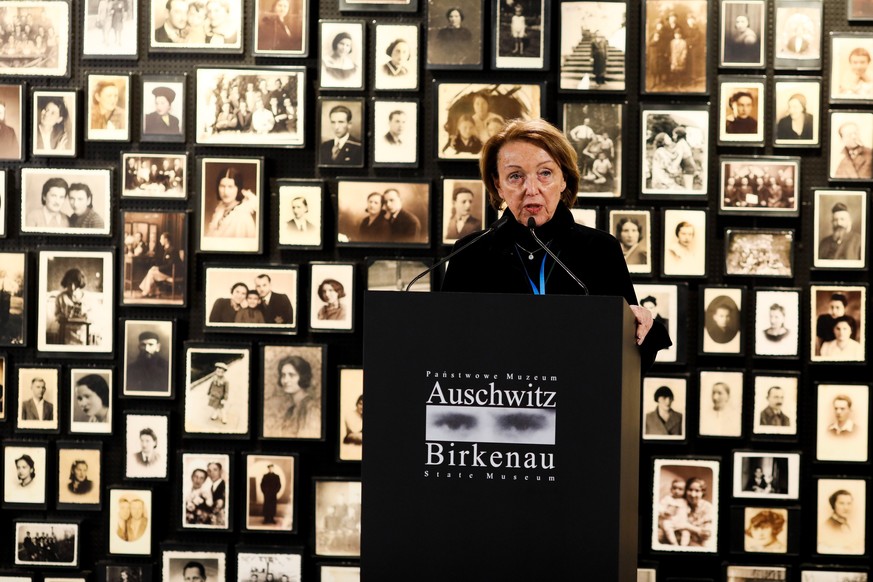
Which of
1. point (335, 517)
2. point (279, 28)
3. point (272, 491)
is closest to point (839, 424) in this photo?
point (335, 517)

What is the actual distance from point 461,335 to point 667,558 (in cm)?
269

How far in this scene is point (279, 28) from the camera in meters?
4.19

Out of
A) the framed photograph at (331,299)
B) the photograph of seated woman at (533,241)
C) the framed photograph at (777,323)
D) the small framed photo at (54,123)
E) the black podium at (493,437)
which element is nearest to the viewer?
the black podium at (493,437)

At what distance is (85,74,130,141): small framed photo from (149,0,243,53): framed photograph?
24 cm

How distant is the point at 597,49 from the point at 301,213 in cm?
144

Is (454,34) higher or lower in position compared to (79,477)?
higher

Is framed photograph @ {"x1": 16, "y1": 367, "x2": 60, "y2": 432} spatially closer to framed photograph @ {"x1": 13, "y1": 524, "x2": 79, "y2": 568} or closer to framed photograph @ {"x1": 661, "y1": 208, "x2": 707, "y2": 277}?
framed photograph @ {"x1": 13, "y1": 524, "x2": 79, "y2": 568}

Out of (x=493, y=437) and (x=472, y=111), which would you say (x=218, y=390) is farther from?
(x=493, y=437)

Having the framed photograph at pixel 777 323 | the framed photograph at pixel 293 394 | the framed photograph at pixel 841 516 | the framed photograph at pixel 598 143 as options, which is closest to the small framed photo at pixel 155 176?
the framed photograph at pixel 293 394

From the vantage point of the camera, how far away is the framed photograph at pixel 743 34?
4086 millimetres

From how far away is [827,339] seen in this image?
4066 millimetres

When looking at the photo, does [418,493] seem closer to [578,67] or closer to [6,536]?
[578,67]

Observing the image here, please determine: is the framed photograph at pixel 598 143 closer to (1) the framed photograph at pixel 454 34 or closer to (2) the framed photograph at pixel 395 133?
(1) the framed photograph at pixel 454 34

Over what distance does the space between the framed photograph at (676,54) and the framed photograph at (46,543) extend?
315 centimetres
